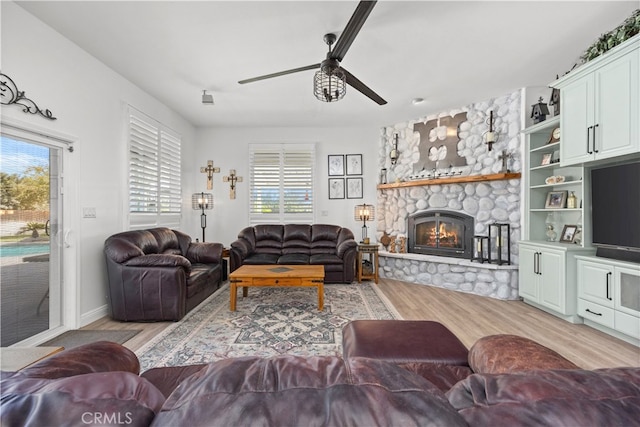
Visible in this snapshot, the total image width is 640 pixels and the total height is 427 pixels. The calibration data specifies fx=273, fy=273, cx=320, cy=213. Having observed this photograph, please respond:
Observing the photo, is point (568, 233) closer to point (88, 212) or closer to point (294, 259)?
point (294, 259)

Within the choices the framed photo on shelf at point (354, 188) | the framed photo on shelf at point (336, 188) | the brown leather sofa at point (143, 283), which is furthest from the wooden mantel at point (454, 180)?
the brown leather sofa at point (143, 283)

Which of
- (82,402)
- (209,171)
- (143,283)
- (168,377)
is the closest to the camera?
(82,402)

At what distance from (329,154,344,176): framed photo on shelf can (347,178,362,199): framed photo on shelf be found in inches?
10.6

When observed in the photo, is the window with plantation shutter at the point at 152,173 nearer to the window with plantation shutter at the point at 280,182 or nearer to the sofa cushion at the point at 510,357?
the window with plantation shutter at the point at 280,182

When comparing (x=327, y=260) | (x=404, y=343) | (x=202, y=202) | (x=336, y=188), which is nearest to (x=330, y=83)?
(x=404, y=343)

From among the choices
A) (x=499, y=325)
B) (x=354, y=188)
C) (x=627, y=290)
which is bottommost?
(x=499, y=325)

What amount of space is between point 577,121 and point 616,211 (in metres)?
1.00

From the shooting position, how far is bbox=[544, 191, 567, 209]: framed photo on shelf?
3.54 metres

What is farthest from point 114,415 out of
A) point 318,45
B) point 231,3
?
point 318,45

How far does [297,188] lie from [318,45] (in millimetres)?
3193

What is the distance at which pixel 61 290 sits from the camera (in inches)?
114

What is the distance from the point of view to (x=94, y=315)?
313 cm

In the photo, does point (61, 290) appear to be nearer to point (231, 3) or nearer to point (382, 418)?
point (231, 3)

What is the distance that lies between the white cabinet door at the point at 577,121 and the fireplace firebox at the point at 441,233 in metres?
1.73
